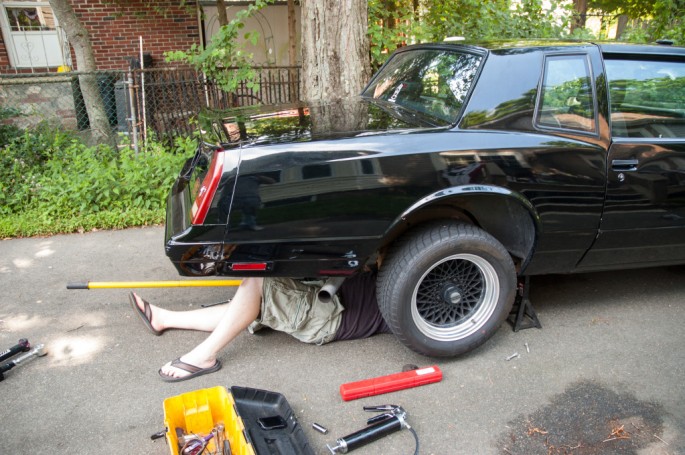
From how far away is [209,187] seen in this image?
2.54m

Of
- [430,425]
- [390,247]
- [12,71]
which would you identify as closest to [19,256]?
[390,247]

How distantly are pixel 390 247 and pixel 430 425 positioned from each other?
0.95 m

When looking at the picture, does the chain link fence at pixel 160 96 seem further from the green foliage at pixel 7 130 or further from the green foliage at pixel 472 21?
the green foliage at pixel 472 21

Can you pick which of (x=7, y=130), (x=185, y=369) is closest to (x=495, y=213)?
(x=185, y=369)

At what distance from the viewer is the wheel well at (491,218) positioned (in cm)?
288

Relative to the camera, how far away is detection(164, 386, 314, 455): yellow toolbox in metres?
2.30

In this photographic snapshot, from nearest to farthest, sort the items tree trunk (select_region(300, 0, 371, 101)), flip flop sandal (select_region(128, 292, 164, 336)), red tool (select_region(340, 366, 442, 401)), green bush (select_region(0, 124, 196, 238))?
red tool (select_region(340, 366, 442, 401)) < flip flop sandal (select_region(128, 292, 164, 336)) < green bush (select_region(0, 124, 196, 238)) < tree trunk (select_region(300, 0, 371, 101))

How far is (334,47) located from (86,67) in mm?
3677

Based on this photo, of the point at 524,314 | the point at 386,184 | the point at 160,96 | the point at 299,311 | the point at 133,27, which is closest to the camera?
the point at 386,184

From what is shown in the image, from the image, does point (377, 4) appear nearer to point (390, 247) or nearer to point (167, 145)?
point (167, 145)

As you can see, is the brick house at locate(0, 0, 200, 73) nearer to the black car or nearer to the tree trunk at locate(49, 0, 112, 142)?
the tree trunk at locate(49, 0, 112, 142)

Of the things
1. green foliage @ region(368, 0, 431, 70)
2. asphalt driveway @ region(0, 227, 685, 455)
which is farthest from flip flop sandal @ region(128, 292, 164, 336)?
green foliage @ region(368, 0, 431, 70)

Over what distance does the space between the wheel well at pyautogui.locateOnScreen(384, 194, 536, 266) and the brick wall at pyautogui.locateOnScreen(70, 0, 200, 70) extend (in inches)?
337

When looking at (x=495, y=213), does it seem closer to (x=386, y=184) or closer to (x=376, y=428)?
(x=386, y=184)
